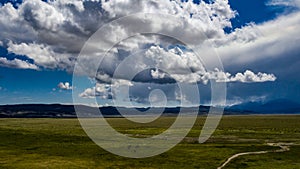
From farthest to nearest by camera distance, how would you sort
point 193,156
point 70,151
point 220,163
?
point 70,151 < point 193,156 < point 220,163

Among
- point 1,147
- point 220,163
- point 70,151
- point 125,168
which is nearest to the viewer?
point 125,168

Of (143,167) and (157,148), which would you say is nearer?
(143,167)

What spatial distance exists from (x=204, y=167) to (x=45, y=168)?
2950cm

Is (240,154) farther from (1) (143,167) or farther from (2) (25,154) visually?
(2) (25,154)

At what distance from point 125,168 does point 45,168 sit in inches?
585

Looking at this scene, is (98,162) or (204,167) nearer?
(204,167)

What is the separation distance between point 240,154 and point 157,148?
73.0ft

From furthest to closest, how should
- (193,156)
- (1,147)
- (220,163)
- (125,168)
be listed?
(1,147) → (193,156) → (220,163) → (125,168)

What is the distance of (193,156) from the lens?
79.2m

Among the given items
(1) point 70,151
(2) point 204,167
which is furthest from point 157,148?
(2) point 204,167

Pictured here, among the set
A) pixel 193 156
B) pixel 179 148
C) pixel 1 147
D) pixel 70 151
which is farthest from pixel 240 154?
pixel 1 147

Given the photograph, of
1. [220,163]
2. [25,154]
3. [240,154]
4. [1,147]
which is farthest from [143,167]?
[1,147]

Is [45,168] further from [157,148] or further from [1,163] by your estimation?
[157,148]

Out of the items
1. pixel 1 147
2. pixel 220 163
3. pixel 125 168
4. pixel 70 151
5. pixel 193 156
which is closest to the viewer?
pixel 125 168
